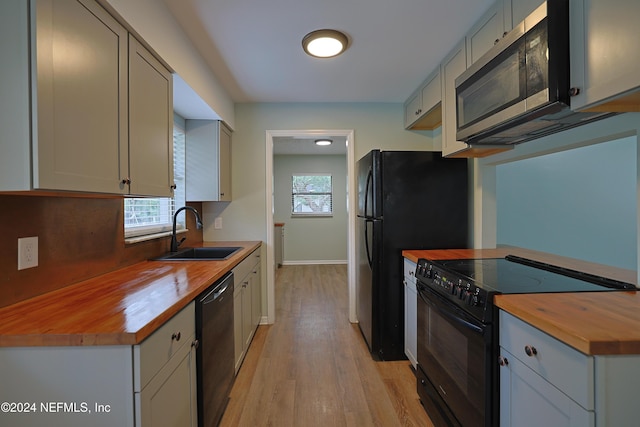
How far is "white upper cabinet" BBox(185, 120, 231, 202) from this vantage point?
110 inches

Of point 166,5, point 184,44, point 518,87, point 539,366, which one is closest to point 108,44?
point 166,5

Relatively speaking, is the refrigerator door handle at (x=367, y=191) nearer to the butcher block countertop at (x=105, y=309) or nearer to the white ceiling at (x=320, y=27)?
the white ceiling at (x=320, y=27)

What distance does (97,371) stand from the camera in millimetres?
911

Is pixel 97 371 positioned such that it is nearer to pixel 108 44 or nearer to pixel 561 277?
pixel 108 44

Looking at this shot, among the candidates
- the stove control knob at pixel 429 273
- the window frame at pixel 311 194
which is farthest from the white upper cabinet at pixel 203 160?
the window frame at pixel 311 194

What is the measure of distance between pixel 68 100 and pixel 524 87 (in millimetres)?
1782

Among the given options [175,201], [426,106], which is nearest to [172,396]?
[175,201]

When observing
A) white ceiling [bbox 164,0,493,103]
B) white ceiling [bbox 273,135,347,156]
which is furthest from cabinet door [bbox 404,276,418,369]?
white ceiling [bbox 273,135,347,156]

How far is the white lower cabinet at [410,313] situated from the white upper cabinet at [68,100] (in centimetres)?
184

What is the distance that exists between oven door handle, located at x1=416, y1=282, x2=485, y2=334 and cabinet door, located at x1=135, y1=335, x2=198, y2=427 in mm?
1250

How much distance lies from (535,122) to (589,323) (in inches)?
36.8

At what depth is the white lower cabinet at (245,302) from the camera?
2178 mm

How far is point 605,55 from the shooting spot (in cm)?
102

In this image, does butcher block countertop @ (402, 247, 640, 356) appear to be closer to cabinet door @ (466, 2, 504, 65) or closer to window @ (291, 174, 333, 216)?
cabinet door @ (466, 2, 504, 65)
